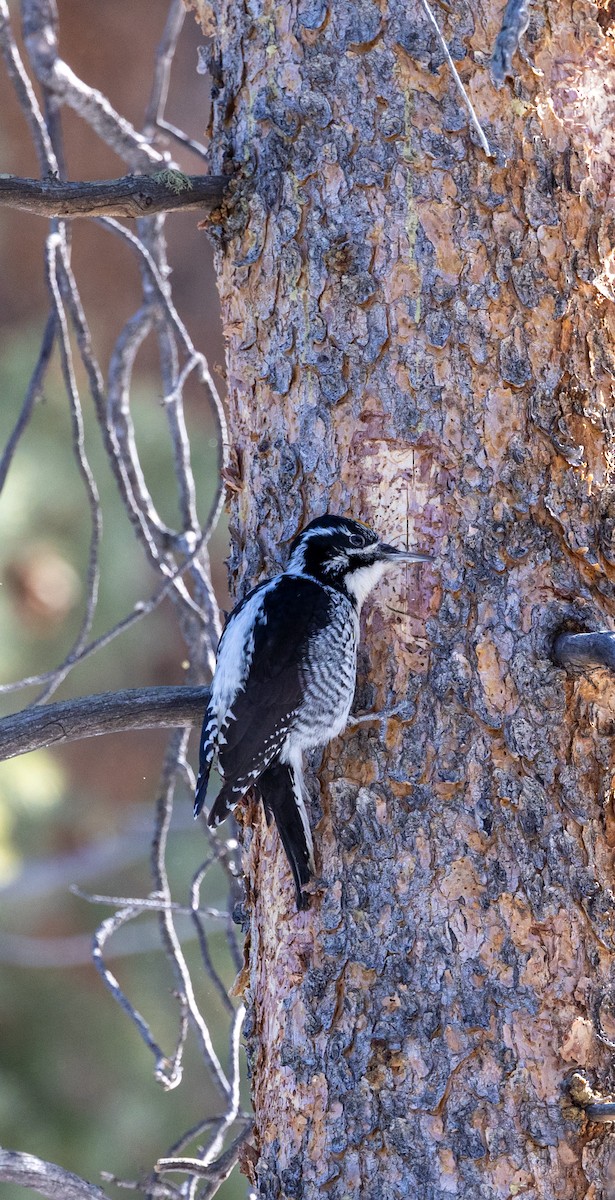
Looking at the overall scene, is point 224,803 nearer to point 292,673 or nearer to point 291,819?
point 291,819

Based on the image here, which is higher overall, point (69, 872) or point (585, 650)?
point (585, 650)

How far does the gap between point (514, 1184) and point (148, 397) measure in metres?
5.38

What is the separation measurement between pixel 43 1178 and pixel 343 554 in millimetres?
1042

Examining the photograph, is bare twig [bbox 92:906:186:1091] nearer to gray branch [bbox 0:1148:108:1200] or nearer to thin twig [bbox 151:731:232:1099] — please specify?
thin twig [bbox 151:731:232:1099]

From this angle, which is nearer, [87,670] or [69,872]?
[87,670]

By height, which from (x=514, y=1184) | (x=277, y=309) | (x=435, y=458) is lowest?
(x=514, y=1184)

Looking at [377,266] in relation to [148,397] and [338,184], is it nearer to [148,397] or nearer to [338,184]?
[338,184]

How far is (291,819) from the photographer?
73.2 inches

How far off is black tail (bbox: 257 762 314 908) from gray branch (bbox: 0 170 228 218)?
925mm

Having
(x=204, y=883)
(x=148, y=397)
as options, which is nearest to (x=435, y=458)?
(x=148, y=397)

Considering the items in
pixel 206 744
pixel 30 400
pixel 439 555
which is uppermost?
pixel 30 400

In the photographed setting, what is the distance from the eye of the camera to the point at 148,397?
6.57 meters

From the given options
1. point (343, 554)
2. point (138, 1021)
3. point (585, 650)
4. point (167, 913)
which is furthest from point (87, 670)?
point (585, 650)

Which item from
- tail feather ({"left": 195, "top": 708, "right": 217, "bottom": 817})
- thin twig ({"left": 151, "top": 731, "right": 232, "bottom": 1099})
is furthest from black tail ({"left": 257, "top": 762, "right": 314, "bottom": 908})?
thin twig ({"left": 151, "top": 731, "right": 232, "bottom": 1099})
